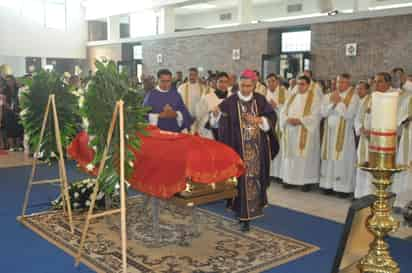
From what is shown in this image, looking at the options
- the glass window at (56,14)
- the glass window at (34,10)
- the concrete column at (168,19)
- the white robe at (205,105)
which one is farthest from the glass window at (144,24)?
the white robe at (205,105)

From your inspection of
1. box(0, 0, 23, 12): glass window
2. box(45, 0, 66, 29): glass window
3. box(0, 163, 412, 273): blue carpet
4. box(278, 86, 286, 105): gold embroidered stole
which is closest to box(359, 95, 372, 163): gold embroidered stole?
box(0, 163, 412, 273): blue carpet

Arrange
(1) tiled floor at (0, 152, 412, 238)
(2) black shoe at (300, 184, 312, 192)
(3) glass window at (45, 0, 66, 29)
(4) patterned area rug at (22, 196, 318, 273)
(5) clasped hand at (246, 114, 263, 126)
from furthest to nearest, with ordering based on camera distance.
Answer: (3) glass window at (45, 0, 66, 29), (2) black shoe at (300, 184, 312, 192), (1) tiled floor at (0, 152, 412, 238), (5) clasped hand at (246, 114, 263, 126), (4) patterned area rug at (22, 196, 318, 273)

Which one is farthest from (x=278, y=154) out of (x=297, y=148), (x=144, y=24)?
(x=144, y=24)

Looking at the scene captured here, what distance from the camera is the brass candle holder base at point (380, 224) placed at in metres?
1.42

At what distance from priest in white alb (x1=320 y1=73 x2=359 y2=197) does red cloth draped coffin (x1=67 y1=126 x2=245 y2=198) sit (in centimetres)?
269

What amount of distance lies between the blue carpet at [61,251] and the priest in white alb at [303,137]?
4.05 feet

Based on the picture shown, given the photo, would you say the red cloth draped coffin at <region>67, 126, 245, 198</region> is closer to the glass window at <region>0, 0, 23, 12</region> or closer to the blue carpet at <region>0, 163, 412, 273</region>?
the blue carpet at <region>0, 163, 412, 273</region>

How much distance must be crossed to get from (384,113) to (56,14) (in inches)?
784

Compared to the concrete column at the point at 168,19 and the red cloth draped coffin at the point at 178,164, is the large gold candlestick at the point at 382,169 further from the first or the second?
the concrete column at the point at 168,19

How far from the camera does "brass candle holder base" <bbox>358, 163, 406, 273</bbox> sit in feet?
4.67

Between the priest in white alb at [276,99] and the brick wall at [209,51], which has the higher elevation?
the brick wall at [209,51]

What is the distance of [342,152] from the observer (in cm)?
654

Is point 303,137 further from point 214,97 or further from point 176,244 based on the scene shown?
point 176,244

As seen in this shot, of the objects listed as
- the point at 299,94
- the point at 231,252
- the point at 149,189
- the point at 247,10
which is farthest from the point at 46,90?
the point at 247,10
